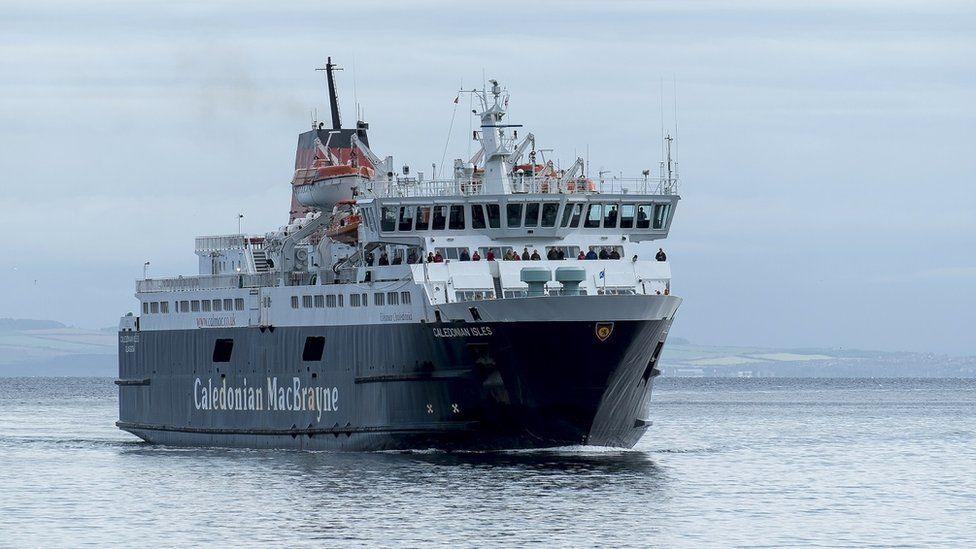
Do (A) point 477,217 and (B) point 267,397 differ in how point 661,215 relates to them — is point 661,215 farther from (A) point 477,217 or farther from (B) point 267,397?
(B) point 267,397

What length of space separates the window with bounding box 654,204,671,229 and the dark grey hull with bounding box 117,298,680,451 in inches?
159

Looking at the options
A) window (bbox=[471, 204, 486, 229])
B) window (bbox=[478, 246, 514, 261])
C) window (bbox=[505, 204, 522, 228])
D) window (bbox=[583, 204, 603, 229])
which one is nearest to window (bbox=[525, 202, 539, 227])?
window (bbox=[505, 204, 522, 228])

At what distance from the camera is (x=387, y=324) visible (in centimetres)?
4922

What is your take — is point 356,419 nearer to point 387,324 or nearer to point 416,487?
point 387,324

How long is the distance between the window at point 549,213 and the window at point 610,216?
172cm

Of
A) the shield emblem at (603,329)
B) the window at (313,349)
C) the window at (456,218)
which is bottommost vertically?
the window at (313,349)

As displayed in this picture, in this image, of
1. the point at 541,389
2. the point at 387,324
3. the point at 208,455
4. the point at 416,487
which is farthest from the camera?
the point at 208,455

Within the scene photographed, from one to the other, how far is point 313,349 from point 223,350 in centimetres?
582

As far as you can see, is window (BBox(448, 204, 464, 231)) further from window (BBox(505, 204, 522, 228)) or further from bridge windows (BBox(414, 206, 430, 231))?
window (BBox(505, 204, 522, 228))

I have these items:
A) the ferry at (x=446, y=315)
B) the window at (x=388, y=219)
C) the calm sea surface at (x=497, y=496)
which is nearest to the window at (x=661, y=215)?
the ferry at (x=446, y=315)

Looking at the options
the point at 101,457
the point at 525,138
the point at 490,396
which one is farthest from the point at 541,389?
the point at 101,457

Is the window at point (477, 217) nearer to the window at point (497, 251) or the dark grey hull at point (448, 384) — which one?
the window at point (497, 251)

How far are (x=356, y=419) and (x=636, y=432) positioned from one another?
307 inches

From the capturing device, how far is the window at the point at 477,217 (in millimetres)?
49719
